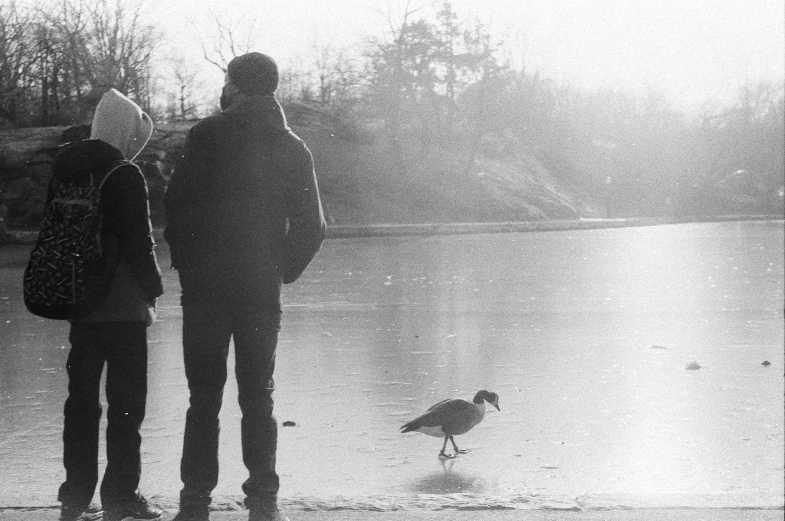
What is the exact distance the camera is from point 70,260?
396 cm

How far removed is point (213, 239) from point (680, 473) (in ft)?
8.09

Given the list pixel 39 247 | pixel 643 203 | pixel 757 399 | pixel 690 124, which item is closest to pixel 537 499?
pixel 39 247

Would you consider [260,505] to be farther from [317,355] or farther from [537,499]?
[317,355]

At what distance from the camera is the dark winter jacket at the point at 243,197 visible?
→ 400cm

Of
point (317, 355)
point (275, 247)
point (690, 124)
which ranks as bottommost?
point (317, 355)

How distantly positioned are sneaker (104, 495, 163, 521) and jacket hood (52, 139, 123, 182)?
127 cm

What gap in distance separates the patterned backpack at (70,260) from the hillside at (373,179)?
31378 mm

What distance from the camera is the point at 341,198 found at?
147 ft

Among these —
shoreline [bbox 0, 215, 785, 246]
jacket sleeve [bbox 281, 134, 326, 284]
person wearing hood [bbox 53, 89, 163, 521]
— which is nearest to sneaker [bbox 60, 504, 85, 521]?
person wearing hood [bbox 53, 89, 163, 521]

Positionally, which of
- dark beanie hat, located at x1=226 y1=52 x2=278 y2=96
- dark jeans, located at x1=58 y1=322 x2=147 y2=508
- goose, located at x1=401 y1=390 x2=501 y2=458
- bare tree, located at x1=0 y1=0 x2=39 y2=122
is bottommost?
goose, located at x1=401 y1=390 x2=501 y2=458

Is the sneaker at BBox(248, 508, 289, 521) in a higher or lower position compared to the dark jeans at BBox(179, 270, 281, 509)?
lower

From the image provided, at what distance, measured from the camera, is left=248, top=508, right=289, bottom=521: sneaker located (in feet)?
12.9

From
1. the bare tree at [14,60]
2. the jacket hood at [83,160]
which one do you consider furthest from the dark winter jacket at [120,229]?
the bare tree at [14,60]

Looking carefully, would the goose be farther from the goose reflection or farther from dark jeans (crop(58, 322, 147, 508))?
dark jeans (crop(58, 322, 147, 508))
